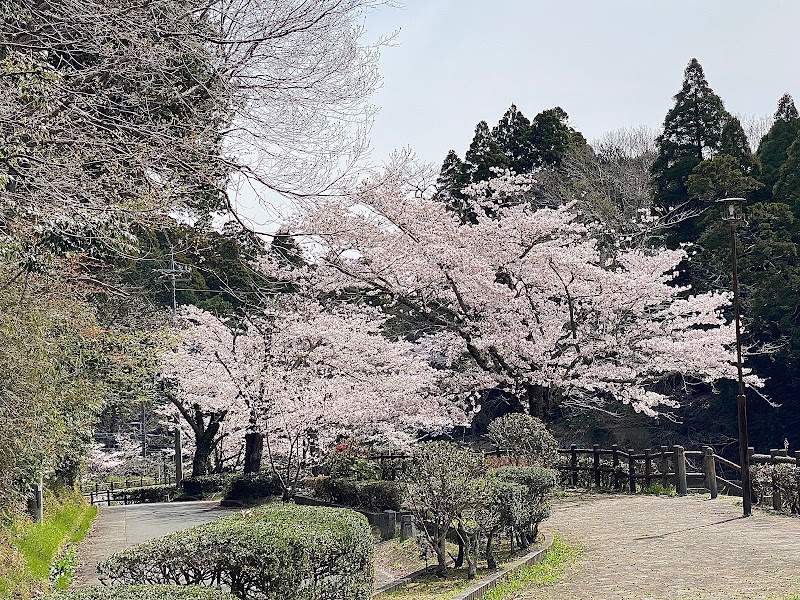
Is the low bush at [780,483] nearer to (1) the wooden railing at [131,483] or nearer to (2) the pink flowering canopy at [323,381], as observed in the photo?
→ (2) the pink flowering canopy at [323,381]

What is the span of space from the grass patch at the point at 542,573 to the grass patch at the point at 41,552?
4411mm

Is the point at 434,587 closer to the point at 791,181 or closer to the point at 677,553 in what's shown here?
the point at 677,553

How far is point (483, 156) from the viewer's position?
32438 millimetres

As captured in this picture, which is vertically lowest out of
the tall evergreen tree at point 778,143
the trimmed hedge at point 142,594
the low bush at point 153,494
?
the low bush at point 153,494

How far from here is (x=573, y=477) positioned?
18516 mm

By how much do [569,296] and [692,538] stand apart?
801cm

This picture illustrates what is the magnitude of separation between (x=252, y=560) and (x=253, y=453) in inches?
695

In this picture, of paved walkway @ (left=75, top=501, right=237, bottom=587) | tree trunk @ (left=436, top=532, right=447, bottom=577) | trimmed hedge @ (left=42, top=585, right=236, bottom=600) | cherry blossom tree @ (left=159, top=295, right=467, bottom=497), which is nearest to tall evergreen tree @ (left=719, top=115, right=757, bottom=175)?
cherry blossom tree @ (left=159, top=295, right=467, bottom=497)

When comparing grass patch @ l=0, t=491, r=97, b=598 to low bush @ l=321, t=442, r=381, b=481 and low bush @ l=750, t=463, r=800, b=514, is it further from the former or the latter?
low bush @ l=750, t=463, r=800, b=514

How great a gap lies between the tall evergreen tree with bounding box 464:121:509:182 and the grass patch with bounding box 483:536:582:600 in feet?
75.5

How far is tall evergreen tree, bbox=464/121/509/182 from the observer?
3184 cm

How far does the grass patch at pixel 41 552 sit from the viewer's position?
7.71m

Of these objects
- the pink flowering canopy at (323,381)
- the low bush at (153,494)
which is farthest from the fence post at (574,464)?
the low bush at (153,494)

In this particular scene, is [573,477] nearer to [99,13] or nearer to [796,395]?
[796,395]
